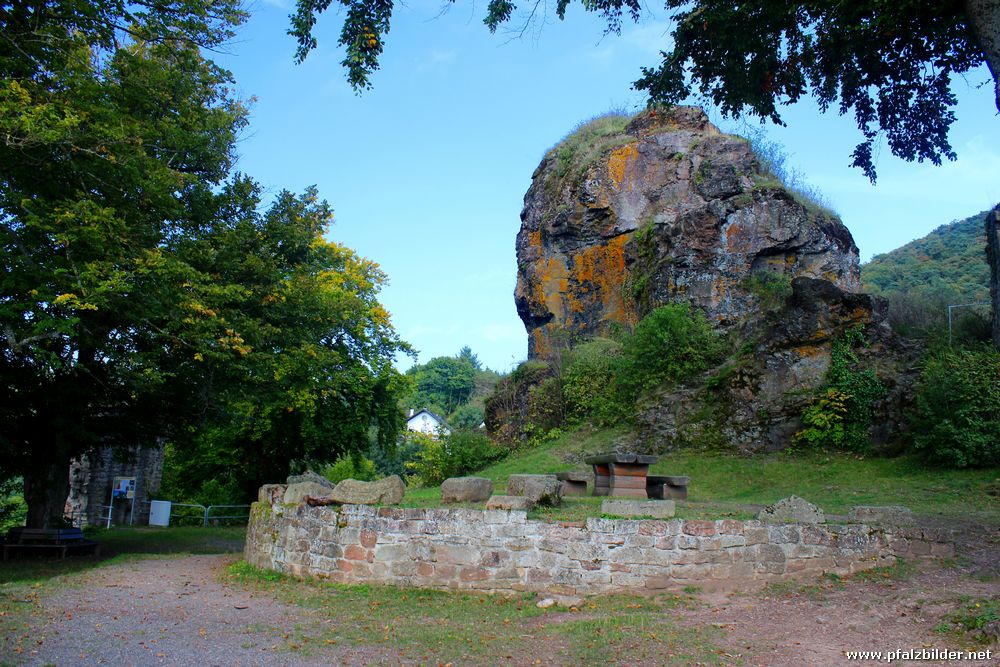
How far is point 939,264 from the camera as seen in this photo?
38.7 meters

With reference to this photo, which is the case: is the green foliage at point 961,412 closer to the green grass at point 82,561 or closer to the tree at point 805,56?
the tree at point 805,56

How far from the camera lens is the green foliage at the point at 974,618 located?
5750 millimetres

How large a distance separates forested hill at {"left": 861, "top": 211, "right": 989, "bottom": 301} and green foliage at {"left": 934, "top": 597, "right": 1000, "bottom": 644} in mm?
26617

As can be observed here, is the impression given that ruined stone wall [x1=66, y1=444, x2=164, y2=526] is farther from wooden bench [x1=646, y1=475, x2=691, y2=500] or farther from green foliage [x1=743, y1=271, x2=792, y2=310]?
green foliage [x1=743, y1=271, x2=792, y2=310]

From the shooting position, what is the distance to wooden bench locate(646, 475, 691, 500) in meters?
11.2

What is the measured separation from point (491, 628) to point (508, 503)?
1707mm

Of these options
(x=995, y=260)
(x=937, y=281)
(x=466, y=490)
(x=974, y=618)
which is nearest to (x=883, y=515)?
(x=974, y=618)

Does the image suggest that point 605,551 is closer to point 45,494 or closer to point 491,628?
point 491,628

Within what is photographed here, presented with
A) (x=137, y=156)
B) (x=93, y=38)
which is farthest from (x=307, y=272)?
(x=93, y=38)

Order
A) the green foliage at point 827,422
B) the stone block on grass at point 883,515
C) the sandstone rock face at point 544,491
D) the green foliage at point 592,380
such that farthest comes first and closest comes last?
the green foliage at point 592,380 < the green foliage at point 827,422 < the sandstone rock face at point 544,491 < the stone block on grass at point 883,515

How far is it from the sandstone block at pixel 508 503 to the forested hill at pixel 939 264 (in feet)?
89.7

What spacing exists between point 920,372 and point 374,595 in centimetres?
1231

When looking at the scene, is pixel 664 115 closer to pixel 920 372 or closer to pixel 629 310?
pixel 629 310

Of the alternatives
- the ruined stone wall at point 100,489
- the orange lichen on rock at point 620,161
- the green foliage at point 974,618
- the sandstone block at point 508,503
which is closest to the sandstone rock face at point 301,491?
the sandstone block at point 508,503
